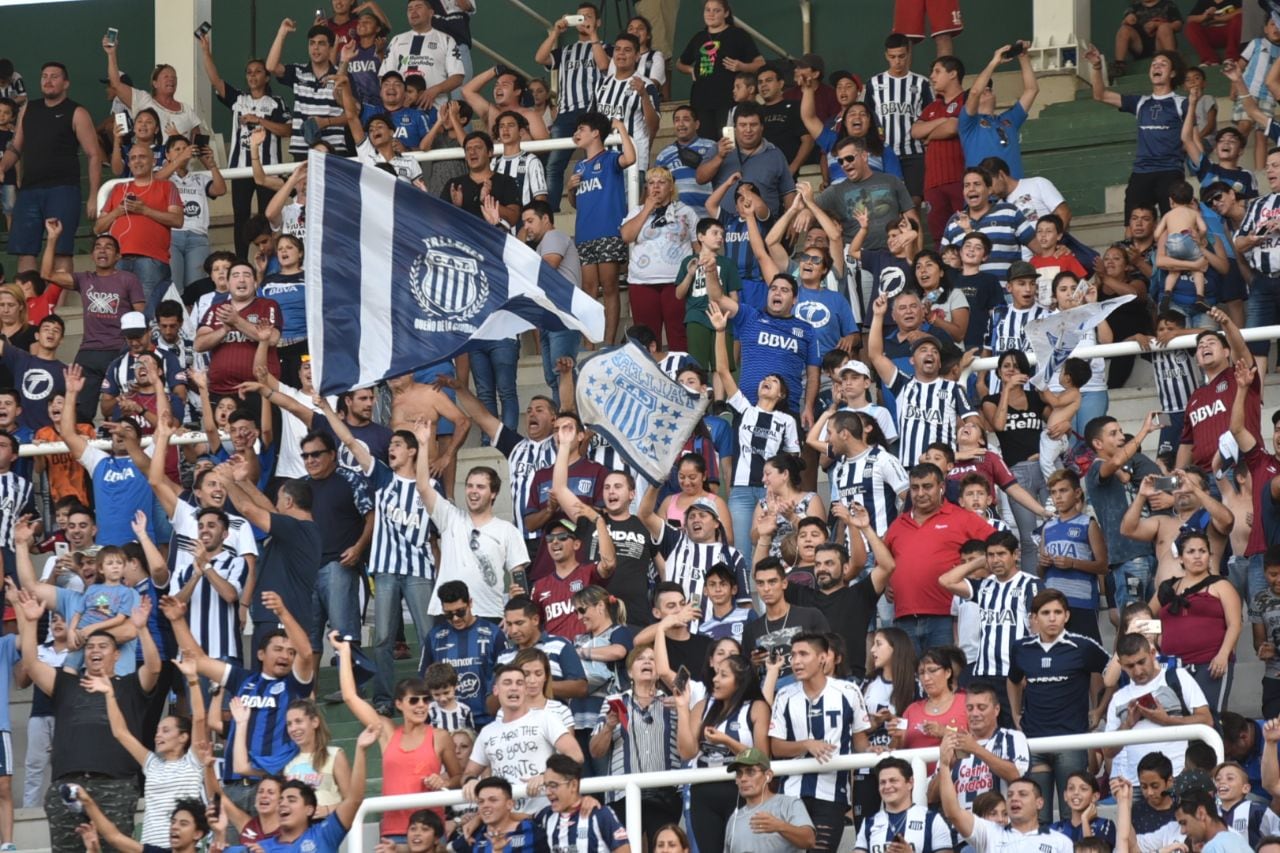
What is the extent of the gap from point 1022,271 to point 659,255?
105 inches

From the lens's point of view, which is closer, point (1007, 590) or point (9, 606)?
Result: point (1007, 590)

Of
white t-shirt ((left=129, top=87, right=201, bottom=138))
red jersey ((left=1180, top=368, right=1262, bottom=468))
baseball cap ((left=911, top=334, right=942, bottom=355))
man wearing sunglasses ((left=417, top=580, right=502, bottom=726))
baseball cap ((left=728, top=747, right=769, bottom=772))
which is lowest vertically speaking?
baseball cap ((left=728, top=747, right=769, bottom=772))

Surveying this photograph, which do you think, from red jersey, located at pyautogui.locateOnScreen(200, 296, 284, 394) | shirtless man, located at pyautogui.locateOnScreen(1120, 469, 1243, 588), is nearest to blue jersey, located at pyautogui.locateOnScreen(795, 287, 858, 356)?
shirtless man, located at pyautogui.locateOnScreen(1120, 469, 1243, 588)

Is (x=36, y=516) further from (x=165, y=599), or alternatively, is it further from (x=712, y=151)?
(x=712, y=151)

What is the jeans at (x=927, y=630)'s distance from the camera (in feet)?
49.0

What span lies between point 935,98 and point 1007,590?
6.84m

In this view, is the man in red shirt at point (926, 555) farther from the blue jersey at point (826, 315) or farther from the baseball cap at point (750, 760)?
the blue jersey at point (826, 315)

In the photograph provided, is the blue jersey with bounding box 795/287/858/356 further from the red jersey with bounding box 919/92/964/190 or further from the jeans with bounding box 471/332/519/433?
the red jersey with bounding box 919/92/964/190

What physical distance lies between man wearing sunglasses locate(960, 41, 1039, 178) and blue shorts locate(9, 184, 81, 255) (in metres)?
7.02

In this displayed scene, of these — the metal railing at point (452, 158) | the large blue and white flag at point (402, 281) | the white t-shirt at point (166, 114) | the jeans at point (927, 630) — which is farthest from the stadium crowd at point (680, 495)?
the large blue and white flag at point (402, 281)

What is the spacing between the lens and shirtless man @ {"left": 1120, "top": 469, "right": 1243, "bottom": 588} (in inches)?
587

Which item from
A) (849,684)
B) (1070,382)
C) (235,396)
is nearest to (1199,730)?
(849,684)

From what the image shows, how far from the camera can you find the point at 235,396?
17.9 meters

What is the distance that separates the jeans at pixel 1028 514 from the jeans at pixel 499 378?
144 inches
